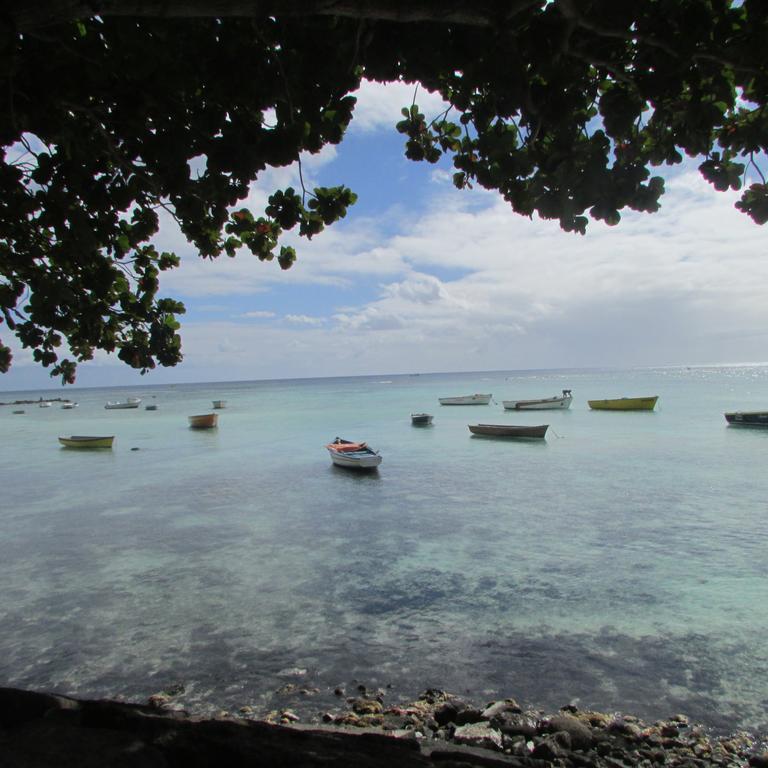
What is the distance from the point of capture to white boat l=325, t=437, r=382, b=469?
22625mm

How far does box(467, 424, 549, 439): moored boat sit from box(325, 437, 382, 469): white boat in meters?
12.0

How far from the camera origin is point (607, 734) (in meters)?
5.39

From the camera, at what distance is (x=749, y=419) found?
33.8 m

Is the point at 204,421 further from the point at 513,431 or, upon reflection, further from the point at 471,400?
the point at 471,400

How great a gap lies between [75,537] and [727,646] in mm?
14516

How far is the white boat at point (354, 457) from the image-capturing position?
22.6 metres

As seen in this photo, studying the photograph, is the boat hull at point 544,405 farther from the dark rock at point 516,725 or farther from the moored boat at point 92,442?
the dark rock at point 516,725

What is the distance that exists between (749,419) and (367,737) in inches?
1473

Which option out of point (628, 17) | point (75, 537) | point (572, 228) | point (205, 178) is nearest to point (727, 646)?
point (572, 228)

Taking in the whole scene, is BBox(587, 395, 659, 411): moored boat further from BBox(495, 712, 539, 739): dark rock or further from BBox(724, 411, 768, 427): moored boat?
BBox(495, 712, 539, 739): dark rock

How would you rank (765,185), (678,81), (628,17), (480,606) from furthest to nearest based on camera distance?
(480,606) < (765,185) < (678,81) < (628,17)

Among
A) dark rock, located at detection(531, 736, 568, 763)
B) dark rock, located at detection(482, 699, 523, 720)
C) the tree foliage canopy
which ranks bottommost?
dark rock, located at detection(482, 699, 523, 720)

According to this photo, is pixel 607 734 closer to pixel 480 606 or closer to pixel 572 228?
pixel 480 606

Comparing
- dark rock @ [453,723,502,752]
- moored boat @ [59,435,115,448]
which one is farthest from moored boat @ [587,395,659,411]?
dark rock @ [453,723,502,752]
